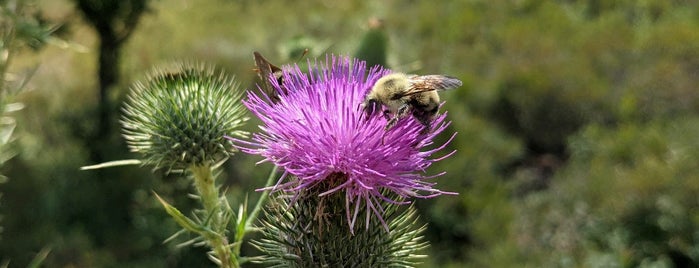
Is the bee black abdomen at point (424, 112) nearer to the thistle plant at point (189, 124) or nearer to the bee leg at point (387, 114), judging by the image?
the bee leg at point (387, 114)

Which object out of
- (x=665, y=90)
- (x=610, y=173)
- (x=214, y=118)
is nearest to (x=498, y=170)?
(x=610, y=173)

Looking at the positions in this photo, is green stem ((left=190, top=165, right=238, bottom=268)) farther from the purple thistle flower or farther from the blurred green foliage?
the blurred green foliage

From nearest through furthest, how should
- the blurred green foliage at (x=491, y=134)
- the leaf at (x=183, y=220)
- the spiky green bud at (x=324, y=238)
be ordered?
the leaf at (x=183, y=220) < the spiky green bud at (x=324, y=238) < the blurred green foliage at (x=491, y=134)

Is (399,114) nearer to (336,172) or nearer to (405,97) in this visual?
(405,97)

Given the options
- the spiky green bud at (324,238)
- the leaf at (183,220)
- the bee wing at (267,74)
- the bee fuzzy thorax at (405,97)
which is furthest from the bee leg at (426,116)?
the leaf at (183,220)

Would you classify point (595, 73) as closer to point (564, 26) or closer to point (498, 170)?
point (564, 26)

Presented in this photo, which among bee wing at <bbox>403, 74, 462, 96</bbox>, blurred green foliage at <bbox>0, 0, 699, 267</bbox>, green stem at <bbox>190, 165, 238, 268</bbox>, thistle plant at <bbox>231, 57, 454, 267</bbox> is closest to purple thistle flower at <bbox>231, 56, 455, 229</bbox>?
thistle plant at <bbox>231, 57, 454, 267</bbox>
